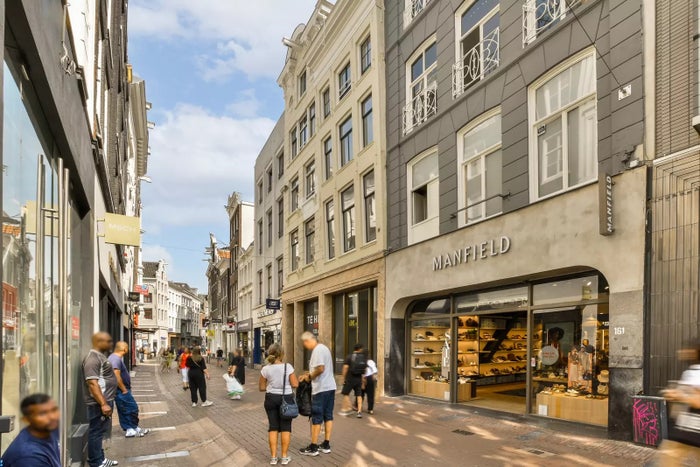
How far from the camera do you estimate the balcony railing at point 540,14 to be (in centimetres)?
1004

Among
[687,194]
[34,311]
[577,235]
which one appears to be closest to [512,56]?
[577,235]

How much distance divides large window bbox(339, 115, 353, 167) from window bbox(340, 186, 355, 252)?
3.98 feet

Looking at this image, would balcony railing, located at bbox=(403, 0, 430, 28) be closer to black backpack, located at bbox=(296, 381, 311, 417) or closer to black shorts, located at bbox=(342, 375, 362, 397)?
black shorts, located at bbox=(342, 375, 362, 397)

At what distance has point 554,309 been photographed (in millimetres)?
10102

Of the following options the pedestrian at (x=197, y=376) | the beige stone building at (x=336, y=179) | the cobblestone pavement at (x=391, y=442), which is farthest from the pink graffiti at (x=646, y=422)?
the pedestrian at (x=197, y=376)

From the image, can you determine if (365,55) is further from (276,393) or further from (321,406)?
(276,393)

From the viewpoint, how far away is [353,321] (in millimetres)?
18500

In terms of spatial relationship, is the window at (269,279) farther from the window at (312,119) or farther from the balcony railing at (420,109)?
the balcony railing at (420,109)

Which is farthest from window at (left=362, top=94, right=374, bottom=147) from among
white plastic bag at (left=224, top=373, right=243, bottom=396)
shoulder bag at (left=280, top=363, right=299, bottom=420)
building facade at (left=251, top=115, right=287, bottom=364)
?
shoulder bag at (left=280, top=363, right=299, bottom=420)

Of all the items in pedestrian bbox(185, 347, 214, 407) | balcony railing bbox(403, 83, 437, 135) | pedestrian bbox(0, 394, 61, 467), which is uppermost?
balcony railing bbox(403, 83, 437, 135)

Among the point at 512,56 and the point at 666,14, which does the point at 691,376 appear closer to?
the point at 666,14

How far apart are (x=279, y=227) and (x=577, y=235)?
2219 cm

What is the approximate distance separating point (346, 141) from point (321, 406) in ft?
43.7

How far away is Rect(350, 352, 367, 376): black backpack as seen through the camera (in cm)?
1110
